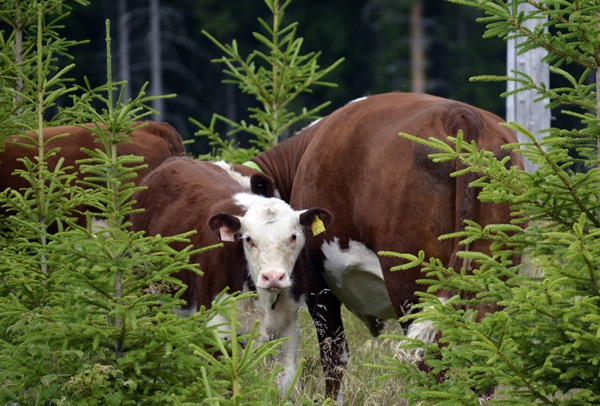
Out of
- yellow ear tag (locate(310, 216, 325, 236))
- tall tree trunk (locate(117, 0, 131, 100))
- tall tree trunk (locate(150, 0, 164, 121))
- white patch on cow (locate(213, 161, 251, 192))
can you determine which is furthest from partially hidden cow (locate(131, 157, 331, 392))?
tall tree trunk (locate(150, 0, 164, 121))

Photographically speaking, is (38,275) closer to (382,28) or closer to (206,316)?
(206,316)

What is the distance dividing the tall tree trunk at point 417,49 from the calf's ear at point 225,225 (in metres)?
25.8

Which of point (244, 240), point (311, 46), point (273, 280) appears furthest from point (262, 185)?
point (311, 46)

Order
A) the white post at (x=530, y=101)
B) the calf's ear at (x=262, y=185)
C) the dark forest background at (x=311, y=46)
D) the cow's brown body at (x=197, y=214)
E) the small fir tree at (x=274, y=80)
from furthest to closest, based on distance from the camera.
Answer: the dark forest background at (x=311, y=46) < the white post at (x=530, y=101) < the small fir tree at (x=274, y=80) < the calf's ear at (x=262, y=185) < the cow's brown body at (x=197, y=214)

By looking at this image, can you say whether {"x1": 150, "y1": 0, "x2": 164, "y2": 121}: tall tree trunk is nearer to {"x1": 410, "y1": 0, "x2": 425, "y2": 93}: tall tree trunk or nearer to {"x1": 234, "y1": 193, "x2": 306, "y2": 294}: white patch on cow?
{"x1": 410, "y1": 0, "x2": 425, "y2": 93}: tall tree trunk

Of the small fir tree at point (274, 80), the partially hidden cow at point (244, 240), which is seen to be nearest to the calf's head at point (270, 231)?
the partially hidden cow at point (244, 240)

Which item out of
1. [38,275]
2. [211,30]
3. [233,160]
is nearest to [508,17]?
[38,275]

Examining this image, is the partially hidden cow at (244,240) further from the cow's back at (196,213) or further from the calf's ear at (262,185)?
the calf's ear at (262,185)

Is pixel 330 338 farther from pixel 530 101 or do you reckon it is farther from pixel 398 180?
pixel 530 101

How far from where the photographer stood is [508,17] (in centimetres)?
448

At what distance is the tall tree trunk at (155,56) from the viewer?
3038cm

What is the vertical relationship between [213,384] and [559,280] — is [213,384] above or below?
below

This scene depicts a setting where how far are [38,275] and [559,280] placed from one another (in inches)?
111

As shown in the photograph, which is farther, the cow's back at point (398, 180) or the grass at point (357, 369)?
the grass at point (357, 369)
